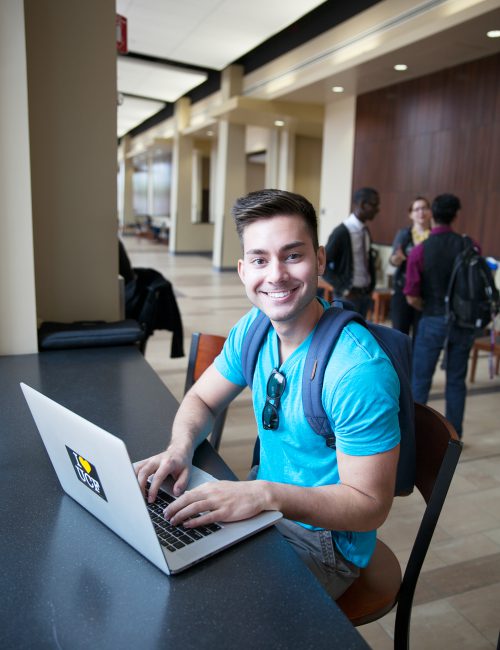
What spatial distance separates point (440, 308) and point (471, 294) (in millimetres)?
272

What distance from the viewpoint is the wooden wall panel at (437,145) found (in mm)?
6039

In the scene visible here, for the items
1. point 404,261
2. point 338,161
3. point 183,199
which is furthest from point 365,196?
point 183,199

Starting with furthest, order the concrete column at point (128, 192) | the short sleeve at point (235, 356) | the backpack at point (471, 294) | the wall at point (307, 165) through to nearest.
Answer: the concrete column at point (128, 192) → the wall at point (307, 165) → the backpack at point (471, 294) → the short sleeve at point (235, 356)

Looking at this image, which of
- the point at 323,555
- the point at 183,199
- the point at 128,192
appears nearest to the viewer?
the point at 323,555

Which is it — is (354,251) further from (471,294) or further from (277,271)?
(277,271)

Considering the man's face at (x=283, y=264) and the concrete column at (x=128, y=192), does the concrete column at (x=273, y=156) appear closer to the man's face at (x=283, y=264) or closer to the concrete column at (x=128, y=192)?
the man's face at (x=283, y=264)

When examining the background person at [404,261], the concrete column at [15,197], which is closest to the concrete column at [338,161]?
the background person at [404,261]

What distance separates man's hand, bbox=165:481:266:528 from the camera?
3.21ft

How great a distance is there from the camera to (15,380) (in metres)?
1.91

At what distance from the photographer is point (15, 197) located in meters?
2.12

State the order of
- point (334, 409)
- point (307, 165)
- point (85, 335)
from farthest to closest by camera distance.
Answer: point (307, 165) < point (85, 335) < point (334, 409)

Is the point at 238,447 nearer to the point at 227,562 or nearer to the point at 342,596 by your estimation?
the point at 342,596

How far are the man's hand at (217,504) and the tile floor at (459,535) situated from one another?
1.12 metres

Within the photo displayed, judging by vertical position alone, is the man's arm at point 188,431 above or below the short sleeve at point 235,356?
below
